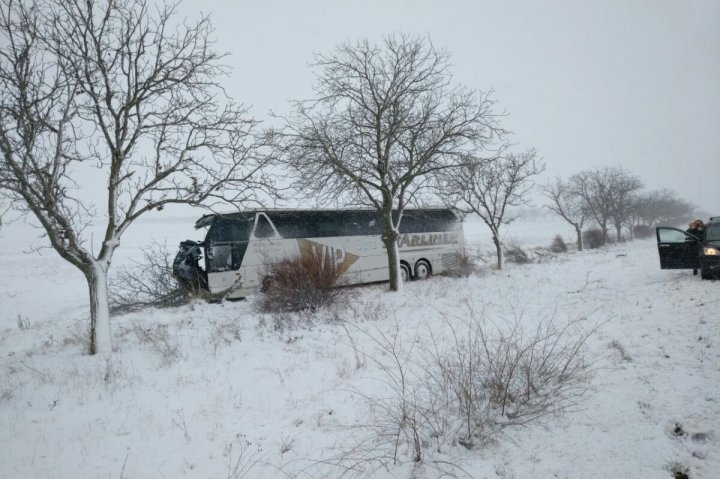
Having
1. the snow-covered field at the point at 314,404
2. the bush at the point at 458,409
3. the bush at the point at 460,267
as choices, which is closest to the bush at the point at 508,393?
the bush at the point at 458,409

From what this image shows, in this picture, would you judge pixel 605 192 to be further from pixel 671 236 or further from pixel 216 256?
pixel 216 256

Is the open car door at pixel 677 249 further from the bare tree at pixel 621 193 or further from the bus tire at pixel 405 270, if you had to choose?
the bare tree at pixel 621 193

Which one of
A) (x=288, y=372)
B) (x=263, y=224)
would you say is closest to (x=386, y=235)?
(x=263, y=224)

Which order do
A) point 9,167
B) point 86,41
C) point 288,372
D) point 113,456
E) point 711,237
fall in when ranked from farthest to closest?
point 711,237 < point 86,41 < point 9,167 < point 288,372 < point 113,456

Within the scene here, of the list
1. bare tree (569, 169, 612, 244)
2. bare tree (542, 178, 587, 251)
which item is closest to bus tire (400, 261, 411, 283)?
bare tree (542, 178, 587, 251)

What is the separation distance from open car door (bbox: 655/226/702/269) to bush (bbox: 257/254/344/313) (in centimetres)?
913

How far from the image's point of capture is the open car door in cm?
929

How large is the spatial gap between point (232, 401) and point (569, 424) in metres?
3.62

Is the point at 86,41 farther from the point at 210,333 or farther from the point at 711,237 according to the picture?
the point at 711,237

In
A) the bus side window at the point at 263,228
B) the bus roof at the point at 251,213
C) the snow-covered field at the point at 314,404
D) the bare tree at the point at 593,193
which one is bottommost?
the snow-covered field at the point at 314,404

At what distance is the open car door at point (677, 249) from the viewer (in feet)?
30.5

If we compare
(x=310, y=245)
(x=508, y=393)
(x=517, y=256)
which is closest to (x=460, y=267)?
(x=310, y=245)

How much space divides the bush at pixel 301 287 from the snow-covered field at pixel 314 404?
0.53 m

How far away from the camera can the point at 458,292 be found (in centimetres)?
1087
